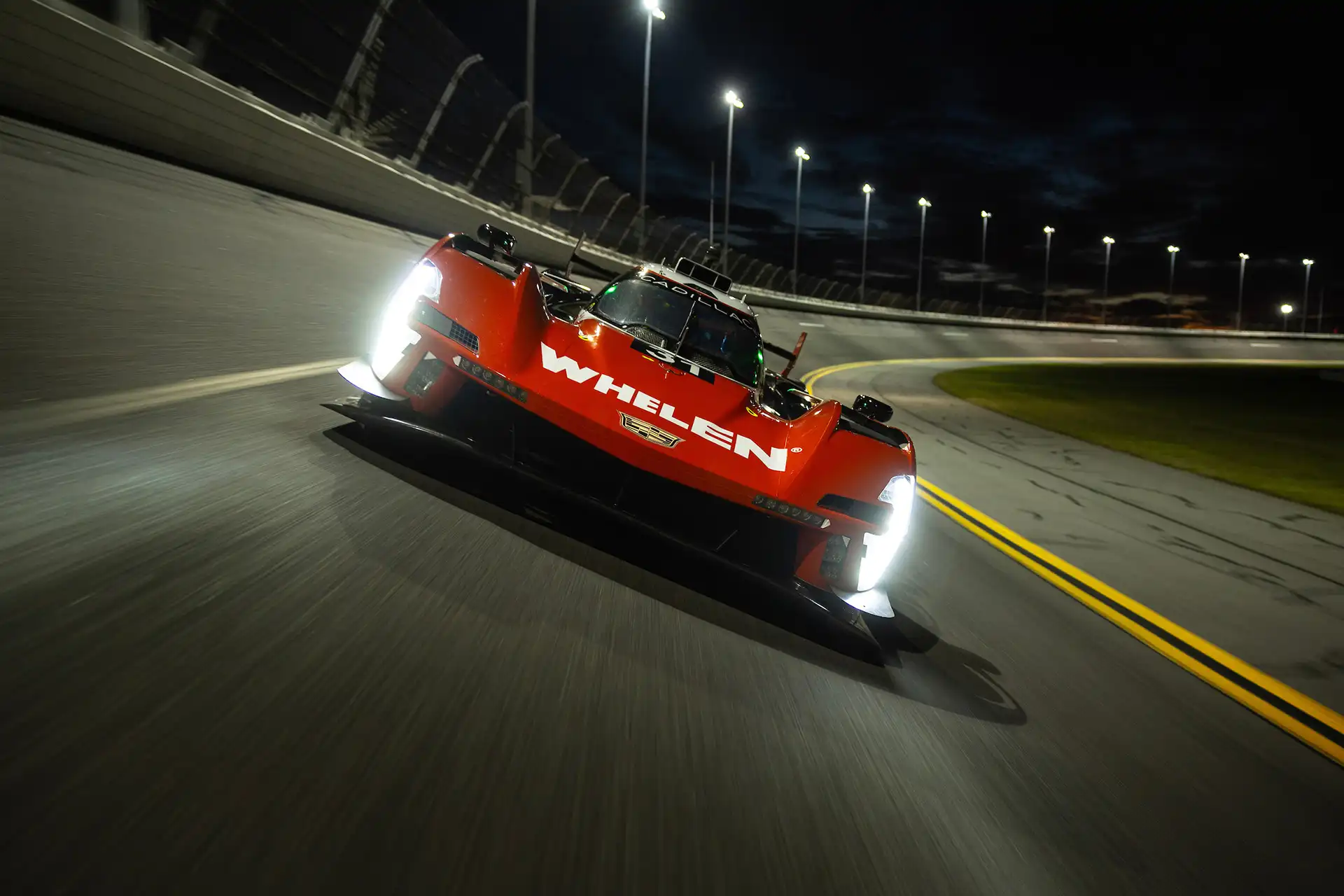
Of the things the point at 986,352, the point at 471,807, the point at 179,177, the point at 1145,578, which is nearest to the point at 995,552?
the point at 1145,578

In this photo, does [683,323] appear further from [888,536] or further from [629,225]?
[629,225]

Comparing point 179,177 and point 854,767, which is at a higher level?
point 179,177

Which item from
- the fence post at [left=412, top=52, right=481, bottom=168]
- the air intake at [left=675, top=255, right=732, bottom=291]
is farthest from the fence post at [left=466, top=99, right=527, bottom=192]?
the air intake at [left=675, top=255, right=732, bottom=291]

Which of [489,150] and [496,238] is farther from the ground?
[489,150]

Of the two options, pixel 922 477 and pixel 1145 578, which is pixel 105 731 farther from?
pixel 922 477

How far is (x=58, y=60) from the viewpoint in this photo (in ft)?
28.6

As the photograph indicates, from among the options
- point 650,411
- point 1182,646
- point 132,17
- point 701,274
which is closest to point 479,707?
point 650,411

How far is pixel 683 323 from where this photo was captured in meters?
5.17

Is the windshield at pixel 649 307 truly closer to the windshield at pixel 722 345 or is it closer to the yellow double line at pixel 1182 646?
the windshield at pixel 722 345

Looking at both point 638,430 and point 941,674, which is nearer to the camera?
point 638,430

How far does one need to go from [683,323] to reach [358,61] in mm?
11940

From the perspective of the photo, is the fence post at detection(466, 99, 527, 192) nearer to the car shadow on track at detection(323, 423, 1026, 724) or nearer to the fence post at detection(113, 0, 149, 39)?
the fence post at detection(113, 0, 149, 39)

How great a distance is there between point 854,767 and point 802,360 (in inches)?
A: 985

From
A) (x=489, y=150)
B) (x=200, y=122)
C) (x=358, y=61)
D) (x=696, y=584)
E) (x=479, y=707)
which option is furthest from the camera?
(x=489, y=150)
